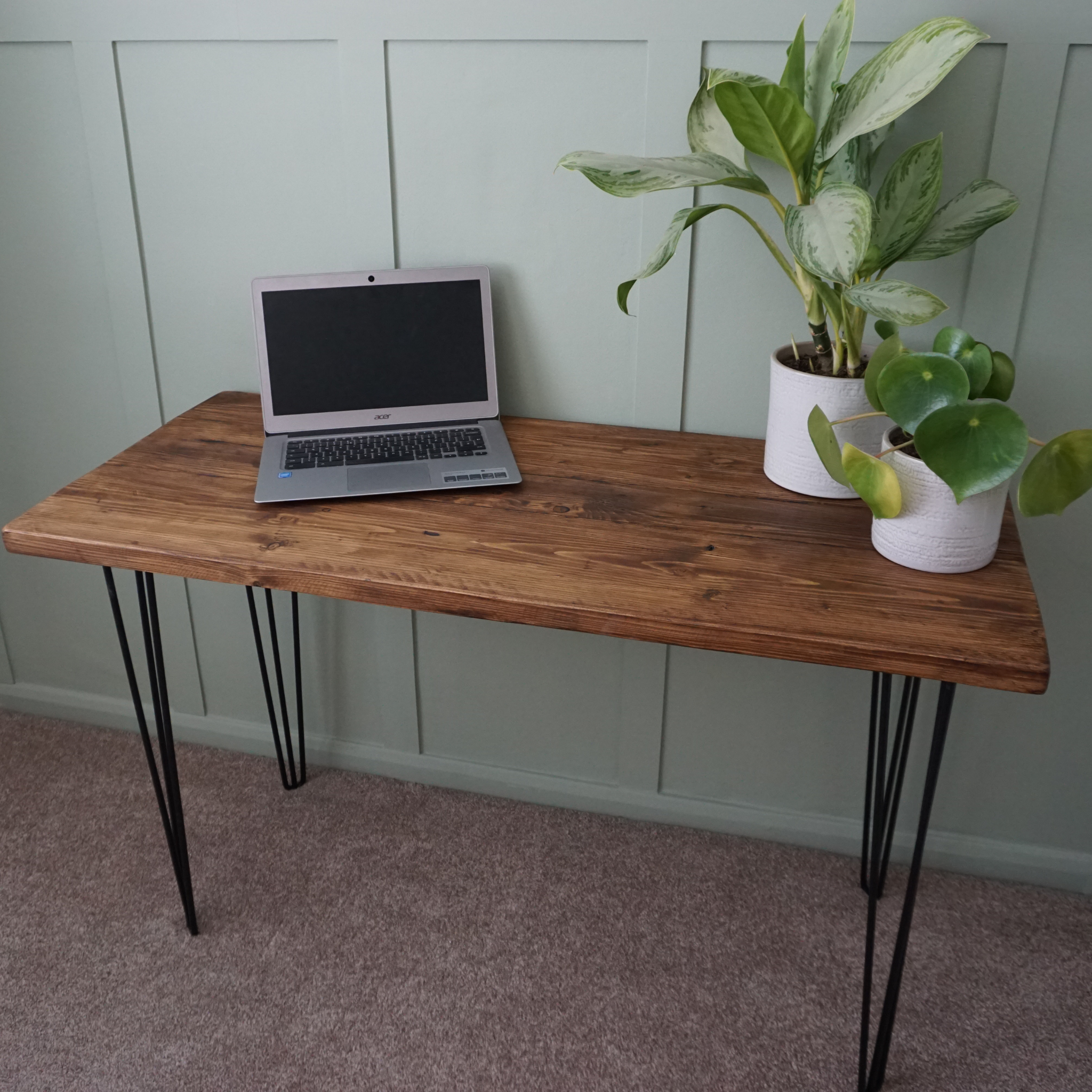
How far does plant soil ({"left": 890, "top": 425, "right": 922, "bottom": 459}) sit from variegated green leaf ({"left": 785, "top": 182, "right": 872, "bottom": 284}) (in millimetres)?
225

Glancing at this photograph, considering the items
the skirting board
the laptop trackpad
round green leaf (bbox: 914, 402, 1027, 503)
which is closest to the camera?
round green leaf (bbox: 914, 402, 1027, 503)

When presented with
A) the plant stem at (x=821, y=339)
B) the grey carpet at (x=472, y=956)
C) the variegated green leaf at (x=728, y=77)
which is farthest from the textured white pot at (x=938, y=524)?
the grey carpet at (x=472, y=956)

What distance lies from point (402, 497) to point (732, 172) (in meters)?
0.58

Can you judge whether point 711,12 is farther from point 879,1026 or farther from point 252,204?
point 879,1026

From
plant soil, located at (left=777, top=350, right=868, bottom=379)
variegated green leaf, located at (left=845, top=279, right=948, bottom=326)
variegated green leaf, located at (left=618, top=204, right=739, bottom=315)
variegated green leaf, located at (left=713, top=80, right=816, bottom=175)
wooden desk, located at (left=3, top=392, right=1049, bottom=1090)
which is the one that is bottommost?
wooden desk, located at (left=3, top=392, right=1049, bottom=1090)

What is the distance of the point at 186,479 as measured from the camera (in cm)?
140

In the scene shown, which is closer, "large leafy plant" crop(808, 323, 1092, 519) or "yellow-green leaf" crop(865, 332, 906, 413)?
"large leafy plant" crop(808, 323, 1092, 519)

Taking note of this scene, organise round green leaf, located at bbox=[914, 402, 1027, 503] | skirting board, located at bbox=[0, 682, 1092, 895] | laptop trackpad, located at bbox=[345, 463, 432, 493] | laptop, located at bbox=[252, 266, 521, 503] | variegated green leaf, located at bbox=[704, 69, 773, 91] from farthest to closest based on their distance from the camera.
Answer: skirting board, located at bbox=[0, 682, 1092, 895]
laptop, located at bbox=[252, 266, 521, 503]
laptop trackpad, located at bbox=[345, 463, 432, 493]
variegated green leaf, located at bbox=[704, 69, 773, 91]
round green leaf, located at bbox=[914, 402, 1027, 503]

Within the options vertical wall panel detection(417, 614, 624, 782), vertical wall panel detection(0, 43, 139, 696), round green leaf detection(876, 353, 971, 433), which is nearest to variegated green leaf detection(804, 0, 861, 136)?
round green leaf detection(876, 353, 971, 433)

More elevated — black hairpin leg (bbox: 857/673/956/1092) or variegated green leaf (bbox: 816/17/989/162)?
variegated green leaf (bbox: 816/17/989/162)

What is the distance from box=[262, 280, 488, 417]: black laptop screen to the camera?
1.51m

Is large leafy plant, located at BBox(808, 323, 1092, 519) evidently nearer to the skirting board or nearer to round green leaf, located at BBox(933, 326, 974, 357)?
round green leaf, located at BBox(933, 326, 974, 357)

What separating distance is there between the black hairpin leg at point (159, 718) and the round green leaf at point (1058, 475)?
1068mm

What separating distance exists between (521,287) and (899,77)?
0.63m
